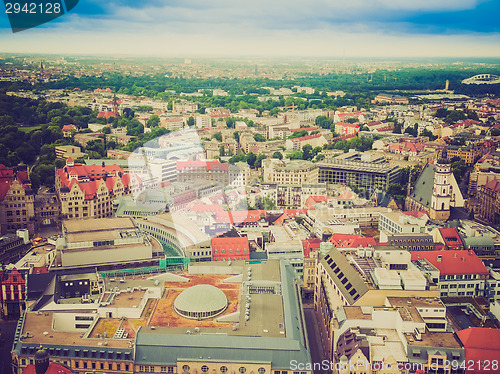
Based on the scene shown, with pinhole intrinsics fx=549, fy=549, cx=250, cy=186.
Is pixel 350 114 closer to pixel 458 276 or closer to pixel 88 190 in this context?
pixel 88 190

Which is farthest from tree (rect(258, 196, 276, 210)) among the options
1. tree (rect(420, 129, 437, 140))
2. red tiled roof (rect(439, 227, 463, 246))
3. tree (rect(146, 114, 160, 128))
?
tree (rect(420, 129, 437, 140))

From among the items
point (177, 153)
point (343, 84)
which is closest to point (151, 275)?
point (177, 153)

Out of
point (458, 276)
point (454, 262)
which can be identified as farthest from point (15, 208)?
point (458, 276)

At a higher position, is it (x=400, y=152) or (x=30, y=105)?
(x=30, y=105)

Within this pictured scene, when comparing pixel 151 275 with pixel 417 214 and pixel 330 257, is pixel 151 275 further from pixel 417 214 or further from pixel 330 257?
pixel 417 214

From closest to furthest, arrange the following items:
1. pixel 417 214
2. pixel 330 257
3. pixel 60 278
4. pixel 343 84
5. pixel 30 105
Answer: pixel 60 278 < pixel 330 257 < pixel 417 214 < pixel 30 105 < pixel 343 84

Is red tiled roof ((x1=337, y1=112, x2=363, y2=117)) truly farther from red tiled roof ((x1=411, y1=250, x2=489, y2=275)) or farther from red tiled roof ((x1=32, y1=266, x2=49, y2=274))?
red tiled roof ((x1=32, y1=266, x2=49, y2=274))
